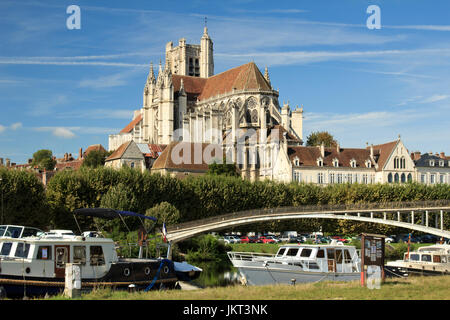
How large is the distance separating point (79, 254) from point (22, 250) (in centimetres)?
259

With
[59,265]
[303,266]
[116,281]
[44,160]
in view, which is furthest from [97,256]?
[44,160]

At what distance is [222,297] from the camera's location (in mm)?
19484

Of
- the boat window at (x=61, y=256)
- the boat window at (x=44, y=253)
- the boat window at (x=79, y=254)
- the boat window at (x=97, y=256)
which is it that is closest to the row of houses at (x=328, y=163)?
the boat window at (x=97, y=256)

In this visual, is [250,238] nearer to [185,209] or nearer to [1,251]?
[185,209]

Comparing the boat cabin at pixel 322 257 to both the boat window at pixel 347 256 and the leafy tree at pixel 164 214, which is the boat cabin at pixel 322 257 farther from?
the leafy tree at pixel 164 214

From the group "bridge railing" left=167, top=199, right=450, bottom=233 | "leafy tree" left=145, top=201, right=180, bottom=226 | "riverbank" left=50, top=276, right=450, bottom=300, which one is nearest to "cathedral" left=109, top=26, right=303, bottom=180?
"bridge railing" left=167, top=199, right=450, bottom=233

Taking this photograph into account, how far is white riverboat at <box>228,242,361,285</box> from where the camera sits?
30141 millimetres

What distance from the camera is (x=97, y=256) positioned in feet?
96.5

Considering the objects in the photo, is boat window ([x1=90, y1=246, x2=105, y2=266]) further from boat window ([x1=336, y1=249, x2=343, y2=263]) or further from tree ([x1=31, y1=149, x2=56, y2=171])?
tree ([x1=31, y1=149, x2=56, y2=171])

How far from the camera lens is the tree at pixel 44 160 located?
139 meters

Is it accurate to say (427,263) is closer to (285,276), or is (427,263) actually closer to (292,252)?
(292,252)

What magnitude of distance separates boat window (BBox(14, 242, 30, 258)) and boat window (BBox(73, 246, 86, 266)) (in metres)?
2.15

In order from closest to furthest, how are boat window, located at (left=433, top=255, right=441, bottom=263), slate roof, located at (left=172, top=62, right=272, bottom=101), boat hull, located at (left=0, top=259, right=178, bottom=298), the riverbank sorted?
1. the riverbank
2. boat hull, located at (left=0, top=259, right=178, bottom=298)
3. boat window, located at (left=433, top=255, right=441, bottom=263)
4. slate roof, located at (left=172, top=62, right=272, bottom=101)
